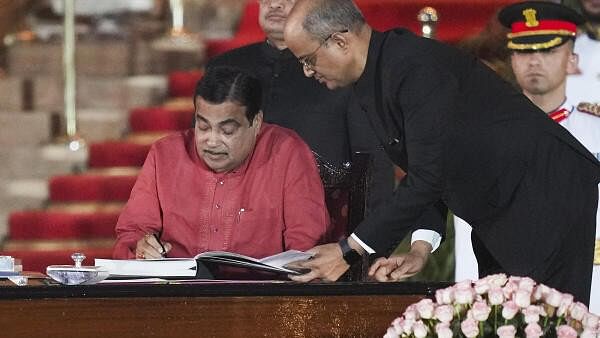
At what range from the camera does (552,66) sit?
5.36m

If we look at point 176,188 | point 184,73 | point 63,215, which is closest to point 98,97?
point 184,73

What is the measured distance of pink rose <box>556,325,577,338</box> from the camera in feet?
9.25

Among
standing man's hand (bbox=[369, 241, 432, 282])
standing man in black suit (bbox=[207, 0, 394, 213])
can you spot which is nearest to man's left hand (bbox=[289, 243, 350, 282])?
standing man's hand (bbox=[369, 241, 432, 282])

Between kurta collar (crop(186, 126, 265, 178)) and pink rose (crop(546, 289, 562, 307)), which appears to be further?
kurta collar (crop(186, 126, 265, 178))

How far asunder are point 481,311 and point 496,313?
0.07 meters

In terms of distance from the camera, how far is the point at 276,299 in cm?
329

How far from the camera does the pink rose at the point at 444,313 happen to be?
287 centimetres

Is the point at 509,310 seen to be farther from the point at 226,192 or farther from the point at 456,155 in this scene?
the point at 226,192

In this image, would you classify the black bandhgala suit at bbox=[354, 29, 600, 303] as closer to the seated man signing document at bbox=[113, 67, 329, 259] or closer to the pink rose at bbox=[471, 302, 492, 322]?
the seated man signing document at bbox=[113, 67, 329, 259]

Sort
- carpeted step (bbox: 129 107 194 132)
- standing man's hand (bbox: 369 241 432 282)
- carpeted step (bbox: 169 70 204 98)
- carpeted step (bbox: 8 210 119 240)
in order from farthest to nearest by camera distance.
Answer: carpeted step (bbox: 169 70 204 98) < carpeted step (bbox: 129 107 194 132) < carpeted step (bbox: 8 210 119 240) < standing man's hand (bbox: 369 241 432 282)

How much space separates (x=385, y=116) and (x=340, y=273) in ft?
1.21

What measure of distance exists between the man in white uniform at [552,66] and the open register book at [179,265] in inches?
78.4

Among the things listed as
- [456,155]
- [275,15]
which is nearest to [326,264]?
[456,155]

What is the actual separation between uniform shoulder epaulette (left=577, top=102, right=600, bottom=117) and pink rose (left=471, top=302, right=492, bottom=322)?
2.61 m
